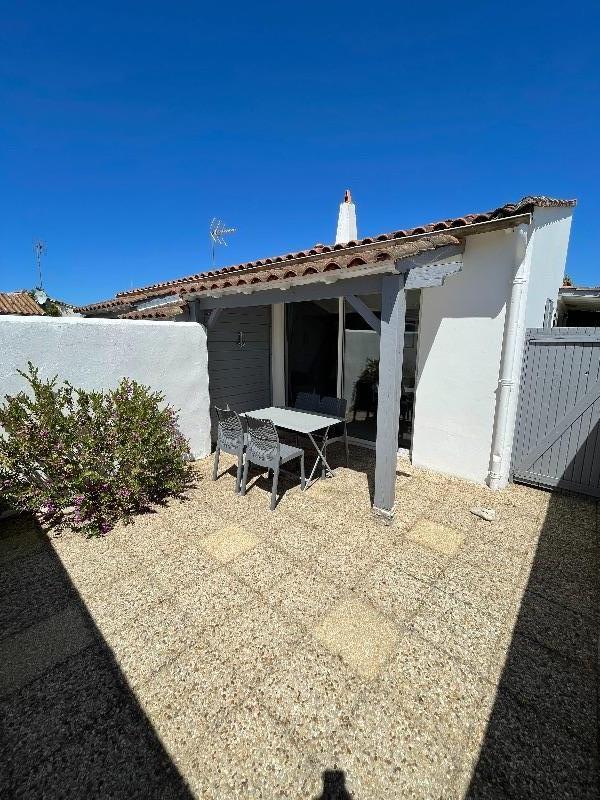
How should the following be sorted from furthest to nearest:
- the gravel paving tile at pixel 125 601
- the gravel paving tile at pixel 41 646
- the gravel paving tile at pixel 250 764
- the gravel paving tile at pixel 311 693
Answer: the gravel paving tile at pixel 125 601 → the gravel paving tile at pixel 41 646 → the gravel paving tile at pixel 311 693 → the gravel paving tile at pixel 250 764

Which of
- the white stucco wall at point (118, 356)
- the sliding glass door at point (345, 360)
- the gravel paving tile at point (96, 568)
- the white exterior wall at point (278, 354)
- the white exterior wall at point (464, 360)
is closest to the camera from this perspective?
the gravel paving tile at point (96, 568)

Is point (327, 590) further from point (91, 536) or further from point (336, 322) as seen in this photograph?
point (336, 322)

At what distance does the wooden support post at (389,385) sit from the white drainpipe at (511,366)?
6.06ft

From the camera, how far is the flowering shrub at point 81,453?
382 cm

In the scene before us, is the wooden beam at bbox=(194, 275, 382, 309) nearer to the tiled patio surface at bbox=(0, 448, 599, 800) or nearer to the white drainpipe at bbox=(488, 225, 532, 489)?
the white drainpipe at bbox=(488, 225, 532, 489)

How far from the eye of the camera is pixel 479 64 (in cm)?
641

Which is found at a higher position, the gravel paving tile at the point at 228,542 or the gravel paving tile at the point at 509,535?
the gravel paving tile at the point at 509,535

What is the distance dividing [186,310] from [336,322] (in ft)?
9.56

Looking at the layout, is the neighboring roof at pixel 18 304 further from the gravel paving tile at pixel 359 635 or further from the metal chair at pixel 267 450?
the gravel paving tile at pixel 359 635

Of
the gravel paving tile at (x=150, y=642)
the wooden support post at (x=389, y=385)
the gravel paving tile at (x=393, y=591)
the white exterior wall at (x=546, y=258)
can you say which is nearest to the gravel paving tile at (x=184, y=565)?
the gravel paving tile at (x=150, y=642)

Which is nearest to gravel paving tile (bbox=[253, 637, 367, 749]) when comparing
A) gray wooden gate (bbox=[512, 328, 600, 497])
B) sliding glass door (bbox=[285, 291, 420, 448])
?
gray wooden gate (bbox=[512, 328, 600, 497])

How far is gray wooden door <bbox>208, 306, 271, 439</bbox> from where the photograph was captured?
6855mm

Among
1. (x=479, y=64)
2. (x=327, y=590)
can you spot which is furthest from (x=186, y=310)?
(x=479, y=64)

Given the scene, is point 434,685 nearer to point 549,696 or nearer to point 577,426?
point 549,696
